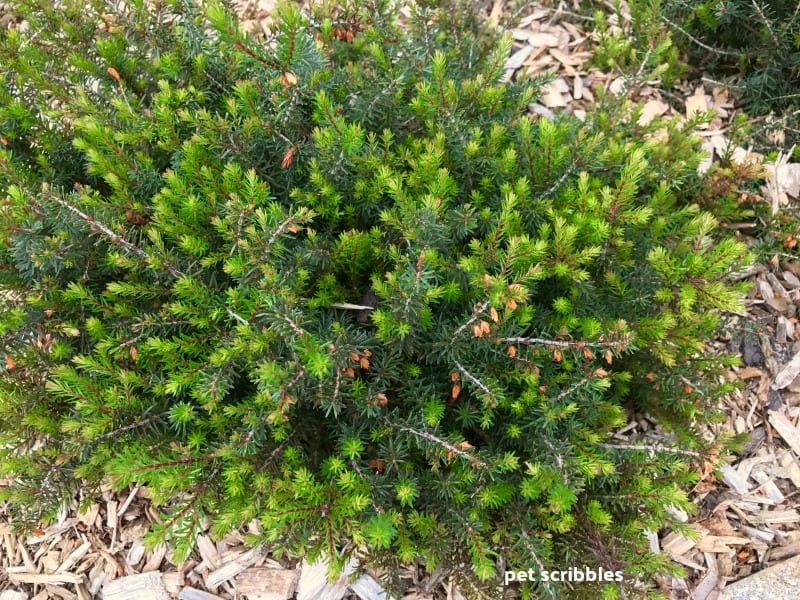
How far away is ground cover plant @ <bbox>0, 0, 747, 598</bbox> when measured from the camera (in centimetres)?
218

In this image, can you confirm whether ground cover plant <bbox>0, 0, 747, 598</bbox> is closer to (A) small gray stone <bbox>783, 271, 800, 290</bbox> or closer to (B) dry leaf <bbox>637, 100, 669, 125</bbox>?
(A) small gray stone <bbox>783, 271, 800, 290</bbox>

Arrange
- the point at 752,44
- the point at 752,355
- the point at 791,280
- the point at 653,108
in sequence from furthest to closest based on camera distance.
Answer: the point at 653,108 < the point at 752,44 < the point at 791,280 < the point at 752,355

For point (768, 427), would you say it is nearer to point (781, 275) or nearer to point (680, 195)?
point (781, 275)

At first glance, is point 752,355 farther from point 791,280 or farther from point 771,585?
point 771,585

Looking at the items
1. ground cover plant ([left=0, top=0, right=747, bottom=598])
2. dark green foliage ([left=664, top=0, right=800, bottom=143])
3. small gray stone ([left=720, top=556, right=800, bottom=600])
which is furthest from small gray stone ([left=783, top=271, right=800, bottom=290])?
small gray stone ([left=720, top=556, right=800, bottom=600])

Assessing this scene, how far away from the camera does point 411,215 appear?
214 centimetres

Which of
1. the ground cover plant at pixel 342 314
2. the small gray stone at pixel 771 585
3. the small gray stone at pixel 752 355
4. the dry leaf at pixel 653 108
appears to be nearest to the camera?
the ground cover plant at pixel 342 314

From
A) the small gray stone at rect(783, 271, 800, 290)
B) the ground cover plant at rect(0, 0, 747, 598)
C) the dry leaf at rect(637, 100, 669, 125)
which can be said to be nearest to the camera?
the ground cover plant at rect(0, 0, 747, 598)

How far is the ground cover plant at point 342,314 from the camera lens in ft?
7.15

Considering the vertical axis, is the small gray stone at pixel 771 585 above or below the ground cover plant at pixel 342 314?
below

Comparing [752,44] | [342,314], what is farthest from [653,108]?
[342,314]

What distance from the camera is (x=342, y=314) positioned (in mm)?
2545

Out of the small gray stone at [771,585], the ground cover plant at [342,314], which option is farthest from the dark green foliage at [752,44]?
the small gray stone at [771,585]

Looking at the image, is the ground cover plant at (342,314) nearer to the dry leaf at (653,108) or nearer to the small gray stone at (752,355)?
the small gray stone at (752,355)
